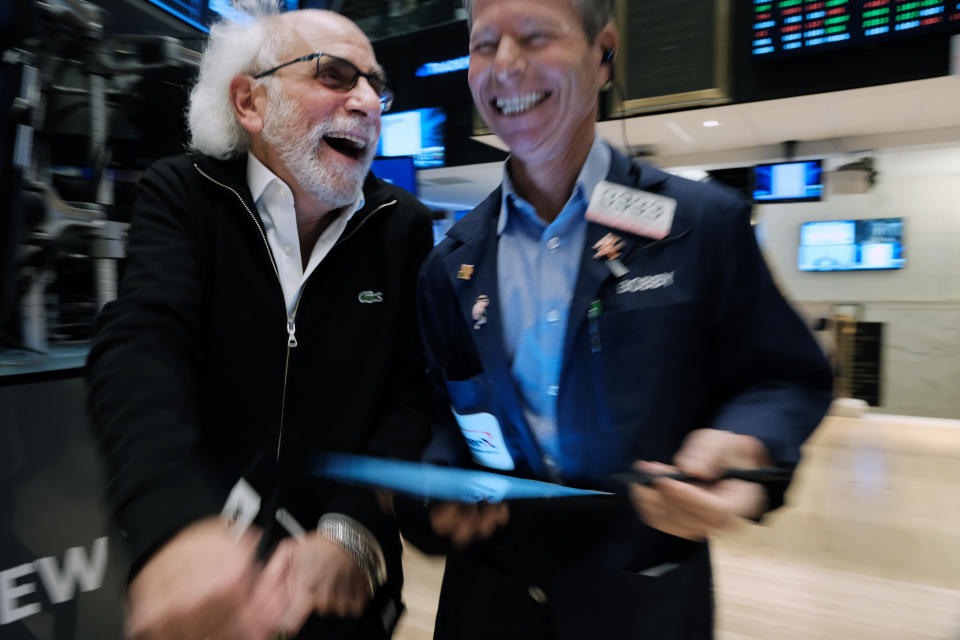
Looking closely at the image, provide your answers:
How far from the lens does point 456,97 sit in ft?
28.6

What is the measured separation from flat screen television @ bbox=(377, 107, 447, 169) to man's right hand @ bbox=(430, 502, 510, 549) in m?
6.37

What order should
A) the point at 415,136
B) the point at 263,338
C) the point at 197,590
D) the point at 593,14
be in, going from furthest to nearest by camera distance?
the point at 415,136 < the point at 263,338 < the point at 593,14 < the point at 197,590

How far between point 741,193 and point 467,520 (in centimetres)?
94

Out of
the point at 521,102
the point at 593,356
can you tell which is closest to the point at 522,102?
the point at 521,102

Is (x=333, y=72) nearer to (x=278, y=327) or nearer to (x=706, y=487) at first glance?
(x=278, y=327)

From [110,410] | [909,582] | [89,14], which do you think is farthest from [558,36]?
[909,582]

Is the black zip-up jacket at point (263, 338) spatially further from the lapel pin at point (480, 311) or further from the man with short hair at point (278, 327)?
the lapel pin at point (480, 311)

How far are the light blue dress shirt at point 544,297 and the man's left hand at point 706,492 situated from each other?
240 mm

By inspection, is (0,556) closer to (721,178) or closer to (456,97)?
(721,178)

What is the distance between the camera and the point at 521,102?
973 millimetres

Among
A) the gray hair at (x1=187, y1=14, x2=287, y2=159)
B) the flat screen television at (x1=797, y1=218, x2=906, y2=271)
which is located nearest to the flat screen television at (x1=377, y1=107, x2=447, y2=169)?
the gray hair at (x1=187, y1=14, x2=287, y2=159)

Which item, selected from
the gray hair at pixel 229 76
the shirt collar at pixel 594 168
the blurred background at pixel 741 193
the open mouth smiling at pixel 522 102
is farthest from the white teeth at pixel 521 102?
the gray hair at pixel 229 76

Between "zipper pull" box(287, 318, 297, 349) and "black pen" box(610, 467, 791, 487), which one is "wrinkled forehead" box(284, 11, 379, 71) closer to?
"zipper pull" box(287, 318, 297, 349)

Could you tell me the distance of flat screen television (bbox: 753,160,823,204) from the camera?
7258mm
